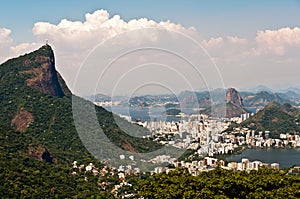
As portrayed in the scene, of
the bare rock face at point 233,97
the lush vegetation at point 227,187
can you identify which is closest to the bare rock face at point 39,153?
the lush vegetation at point 227,187

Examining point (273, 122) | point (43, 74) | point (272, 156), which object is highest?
point (43, 74)

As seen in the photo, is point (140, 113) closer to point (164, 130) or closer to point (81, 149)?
point (164, 130)

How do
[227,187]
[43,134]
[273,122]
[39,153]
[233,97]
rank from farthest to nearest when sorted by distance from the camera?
[233,97], [273,122], [43,134], [39,153], [227,187]

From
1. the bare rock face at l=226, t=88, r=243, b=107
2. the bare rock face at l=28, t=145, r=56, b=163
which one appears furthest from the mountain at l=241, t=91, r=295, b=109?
the bare rock face at l=28, t=145, r=56, b=163

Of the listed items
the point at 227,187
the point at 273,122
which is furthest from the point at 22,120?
the point at 273,122

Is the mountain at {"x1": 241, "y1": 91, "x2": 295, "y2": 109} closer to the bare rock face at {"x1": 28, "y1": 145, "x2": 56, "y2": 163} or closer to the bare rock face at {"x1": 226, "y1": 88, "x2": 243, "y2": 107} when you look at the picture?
the bare rock face at {"x1": 226, "y1": 88, "x2": 243, "y2": 107}

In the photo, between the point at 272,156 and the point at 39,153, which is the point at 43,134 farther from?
the point at 272,156

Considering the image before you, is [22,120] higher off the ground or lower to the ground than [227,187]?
higher
